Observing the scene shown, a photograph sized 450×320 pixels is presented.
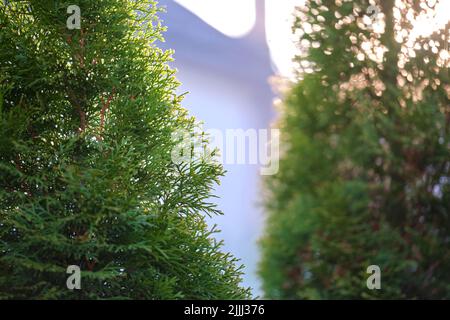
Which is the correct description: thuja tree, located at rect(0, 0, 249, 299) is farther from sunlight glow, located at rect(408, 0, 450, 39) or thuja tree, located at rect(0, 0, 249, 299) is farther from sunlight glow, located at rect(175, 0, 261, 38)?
sunlight glow, located at rect(175, 0, 261, 38)

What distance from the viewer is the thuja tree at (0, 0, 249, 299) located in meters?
4.87

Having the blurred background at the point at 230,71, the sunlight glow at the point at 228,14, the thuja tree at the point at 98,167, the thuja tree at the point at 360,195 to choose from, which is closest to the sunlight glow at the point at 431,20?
the thuja tree at the point at 360,195

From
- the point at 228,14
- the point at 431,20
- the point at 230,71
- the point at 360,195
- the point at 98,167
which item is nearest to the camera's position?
the point at 360,195

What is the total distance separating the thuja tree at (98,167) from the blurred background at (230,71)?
33.7 feet

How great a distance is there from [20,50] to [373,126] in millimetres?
3402

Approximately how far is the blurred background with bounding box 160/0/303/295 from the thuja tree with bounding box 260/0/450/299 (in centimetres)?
1227

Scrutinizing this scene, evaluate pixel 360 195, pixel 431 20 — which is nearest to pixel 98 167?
pixel 360 195

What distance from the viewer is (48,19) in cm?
546

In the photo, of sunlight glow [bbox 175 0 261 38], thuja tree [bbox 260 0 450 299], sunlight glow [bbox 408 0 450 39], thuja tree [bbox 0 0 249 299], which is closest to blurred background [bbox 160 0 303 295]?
sunlight glow [bbox 175 0 261 38]

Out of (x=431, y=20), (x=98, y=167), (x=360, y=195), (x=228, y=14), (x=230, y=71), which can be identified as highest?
(x=228, y=14)

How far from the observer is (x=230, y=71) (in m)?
17.7

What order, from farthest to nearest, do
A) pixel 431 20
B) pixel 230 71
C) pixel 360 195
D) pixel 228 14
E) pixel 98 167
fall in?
pixel 230 71 < pixel 228 14 < pixel 98 167 < pixel 431 20 < pixel 360 195

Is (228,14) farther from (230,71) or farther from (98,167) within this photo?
(98,167)

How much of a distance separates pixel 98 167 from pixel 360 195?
2.41 meters
